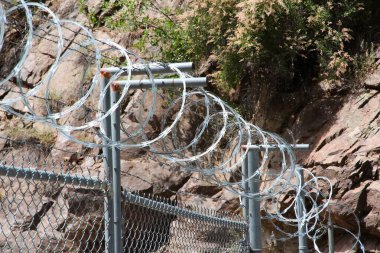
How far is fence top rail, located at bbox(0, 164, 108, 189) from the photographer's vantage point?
328 centimetres

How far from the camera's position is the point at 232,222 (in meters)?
6.42

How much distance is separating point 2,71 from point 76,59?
1580 mm

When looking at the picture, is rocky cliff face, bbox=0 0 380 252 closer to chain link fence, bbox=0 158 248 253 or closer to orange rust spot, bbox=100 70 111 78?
chain link fence, bbox=0 158 248 253

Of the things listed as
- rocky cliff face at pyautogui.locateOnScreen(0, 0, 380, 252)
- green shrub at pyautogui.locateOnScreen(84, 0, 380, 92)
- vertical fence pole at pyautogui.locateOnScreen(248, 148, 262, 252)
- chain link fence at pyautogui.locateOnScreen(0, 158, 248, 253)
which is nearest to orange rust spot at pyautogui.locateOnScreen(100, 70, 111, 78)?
chain link fence at pyautogui.locateOnScreen(0, 158, 248, 253)

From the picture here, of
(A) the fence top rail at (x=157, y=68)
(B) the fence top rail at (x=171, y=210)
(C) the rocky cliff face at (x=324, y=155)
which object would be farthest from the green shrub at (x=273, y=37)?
(A) the fence top rail at (x=157, y=68)

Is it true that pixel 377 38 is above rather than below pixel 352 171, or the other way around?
above

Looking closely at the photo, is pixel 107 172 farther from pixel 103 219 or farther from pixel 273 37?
pixel 273 37

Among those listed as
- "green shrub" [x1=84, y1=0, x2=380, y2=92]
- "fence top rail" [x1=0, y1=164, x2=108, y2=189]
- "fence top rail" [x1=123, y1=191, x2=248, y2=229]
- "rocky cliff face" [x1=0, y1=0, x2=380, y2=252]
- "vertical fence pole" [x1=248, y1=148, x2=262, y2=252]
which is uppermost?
"green shrub" [x1=84, y1=0, x2=380, y2=92]

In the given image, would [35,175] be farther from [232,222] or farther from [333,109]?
[333,109]

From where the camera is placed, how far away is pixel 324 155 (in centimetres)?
1171

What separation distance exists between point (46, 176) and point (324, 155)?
861cm

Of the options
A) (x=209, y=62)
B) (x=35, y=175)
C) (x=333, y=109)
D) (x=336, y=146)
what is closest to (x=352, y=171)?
(x=336, y=146)

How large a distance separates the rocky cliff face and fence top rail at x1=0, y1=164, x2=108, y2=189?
6.38m

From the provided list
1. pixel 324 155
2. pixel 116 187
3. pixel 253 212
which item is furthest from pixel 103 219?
pixel 324 155
